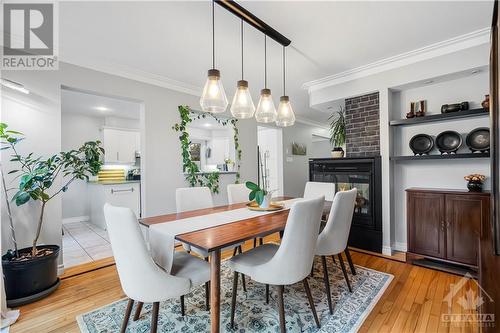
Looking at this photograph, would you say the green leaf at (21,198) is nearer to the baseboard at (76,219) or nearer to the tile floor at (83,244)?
the tile floor at (83,244)

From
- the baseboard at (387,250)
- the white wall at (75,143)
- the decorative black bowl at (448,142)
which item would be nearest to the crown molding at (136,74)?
the white wall at (75,143)

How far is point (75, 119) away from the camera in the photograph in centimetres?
517

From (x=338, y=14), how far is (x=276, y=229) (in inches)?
74.2

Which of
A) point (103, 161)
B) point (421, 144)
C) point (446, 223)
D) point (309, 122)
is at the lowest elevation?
point (446, 223)

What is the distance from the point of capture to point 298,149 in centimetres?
627

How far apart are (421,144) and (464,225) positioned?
1043 millimetres

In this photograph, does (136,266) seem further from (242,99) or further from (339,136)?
(339,136)

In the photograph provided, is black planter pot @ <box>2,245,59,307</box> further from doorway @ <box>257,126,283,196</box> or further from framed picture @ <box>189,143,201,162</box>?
framed picture @ <box>189,143,201,162</box>

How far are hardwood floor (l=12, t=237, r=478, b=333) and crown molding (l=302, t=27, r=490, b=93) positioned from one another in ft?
8.04

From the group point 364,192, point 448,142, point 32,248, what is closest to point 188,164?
point 32,248

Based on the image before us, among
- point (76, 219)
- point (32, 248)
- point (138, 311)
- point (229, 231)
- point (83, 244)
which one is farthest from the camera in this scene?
point (76, 219)

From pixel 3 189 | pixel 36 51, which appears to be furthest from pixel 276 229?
pixel 36 51

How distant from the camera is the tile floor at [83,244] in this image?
3.08m

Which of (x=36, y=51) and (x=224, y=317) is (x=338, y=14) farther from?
(x=36, y=51)
